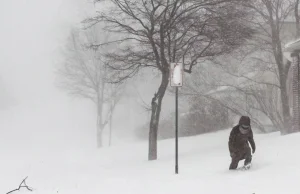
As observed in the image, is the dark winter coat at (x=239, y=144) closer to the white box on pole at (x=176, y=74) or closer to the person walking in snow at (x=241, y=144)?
the person walking in snow at (x=241, y=144)

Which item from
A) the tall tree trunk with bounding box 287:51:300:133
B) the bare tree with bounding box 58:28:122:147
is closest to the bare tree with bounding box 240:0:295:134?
the tall tree trunk with bounding box 287:51:300:133

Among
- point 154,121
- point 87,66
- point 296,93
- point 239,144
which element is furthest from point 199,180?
point 87,66

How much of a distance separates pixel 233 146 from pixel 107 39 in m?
24.0

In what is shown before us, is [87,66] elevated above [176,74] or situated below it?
above

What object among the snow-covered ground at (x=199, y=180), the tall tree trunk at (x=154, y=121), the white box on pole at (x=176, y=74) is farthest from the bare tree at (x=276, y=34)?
the white box on pole at (x=176, y=74)

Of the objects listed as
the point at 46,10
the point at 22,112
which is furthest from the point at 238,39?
the point at 46,10

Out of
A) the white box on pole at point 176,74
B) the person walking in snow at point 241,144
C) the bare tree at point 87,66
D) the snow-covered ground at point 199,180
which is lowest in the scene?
the snow-covered ground at point 199,180

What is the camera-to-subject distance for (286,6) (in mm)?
23250

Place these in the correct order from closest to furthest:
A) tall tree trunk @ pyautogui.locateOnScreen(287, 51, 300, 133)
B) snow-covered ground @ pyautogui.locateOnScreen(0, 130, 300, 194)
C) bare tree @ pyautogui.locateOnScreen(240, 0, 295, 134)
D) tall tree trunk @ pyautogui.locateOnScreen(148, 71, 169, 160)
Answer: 1. snow-covered ground @ pyautogui.locateOnScreen(0, 130, 300, 194)
2. tall tree trunk @ pyautogui.locateOnScreen(148, 71, 169, 160)
3. tall tree trunk @ pyautogui.locateOnScreen(287, 51, 300, 133)
4. bare tree @ pyautogui.locateOnScreen(240, 0, 295, 134)

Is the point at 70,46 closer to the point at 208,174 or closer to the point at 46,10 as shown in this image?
the point at 208,174

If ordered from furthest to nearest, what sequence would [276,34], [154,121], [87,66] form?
[87,66] → [276,34] → [154,121]

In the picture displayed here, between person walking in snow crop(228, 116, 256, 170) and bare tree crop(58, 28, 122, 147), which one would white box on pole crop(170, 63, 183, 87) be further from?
bare tree crop(58, 28, 122, 147)

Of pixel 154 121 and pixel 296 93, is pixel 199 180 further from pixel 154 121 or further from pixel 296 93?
pixel 296 93

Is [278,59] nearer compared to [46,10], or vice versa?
[278,59]
